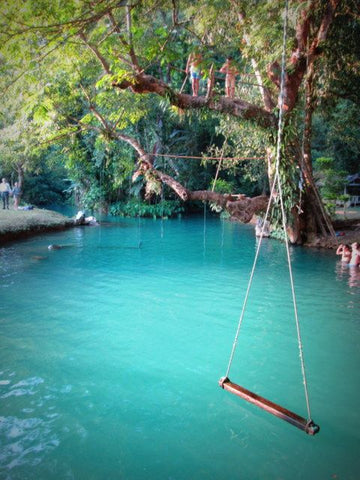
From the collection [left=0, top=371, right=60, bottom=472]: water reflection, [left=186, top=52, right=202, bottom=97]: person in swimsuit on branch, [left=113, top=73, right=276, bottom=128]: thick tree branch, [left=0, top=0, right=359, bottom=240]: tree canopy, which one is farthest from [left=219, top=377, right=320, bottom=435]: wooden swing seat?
[left=113, top=73, right=276, bottom=128]: thick tree branch

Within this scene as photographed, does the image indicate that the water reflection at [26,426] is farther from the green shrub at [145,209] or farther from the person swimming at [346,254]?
the green shrub at [145,209]

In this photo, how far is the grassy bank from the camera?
481 inches

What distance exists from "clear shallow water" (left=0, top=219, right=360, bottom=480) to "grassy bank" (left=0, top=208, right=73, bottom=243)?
4.03 metres

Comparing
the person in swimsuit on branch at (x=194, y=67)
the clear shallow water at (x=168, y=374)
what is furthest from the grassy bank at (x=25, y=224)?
the person in swimsuit on branch at (x=194, y=67)

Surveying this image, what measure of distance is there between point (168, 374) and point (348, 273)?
633 cm

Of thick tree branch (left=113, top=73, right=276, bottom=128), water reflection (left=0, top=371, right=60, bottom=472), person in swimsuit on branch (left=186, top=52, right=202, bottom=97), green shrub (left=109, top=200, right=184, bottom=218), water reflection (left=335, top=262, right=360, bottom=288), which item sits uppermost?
person in swimsuit on branch (left=186, top=52, right=202, bottom=97)

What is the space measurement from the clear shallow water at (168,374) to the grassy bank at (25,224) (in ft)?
13.2

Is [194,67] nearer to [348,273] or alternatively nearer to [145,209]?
[348,273]

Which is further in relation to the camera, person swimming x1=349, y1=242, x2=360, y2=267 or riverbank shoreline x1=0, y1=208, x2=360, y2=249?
riverbank shoreline x1=0, y1=208, x2=360, y2=249

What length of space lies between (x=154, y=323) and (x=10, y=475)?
3.07 metres

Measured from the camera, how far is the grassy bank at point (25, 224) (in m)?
12.2

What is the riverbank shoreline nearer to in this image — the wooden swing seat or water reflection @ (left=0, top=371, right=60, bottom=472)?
water reflection @ (left=0, top=371, right=60, bottom=472)

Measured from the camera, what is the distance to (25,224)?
13.4 meters

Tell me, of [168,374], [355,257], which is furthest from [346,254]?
[168,374]
